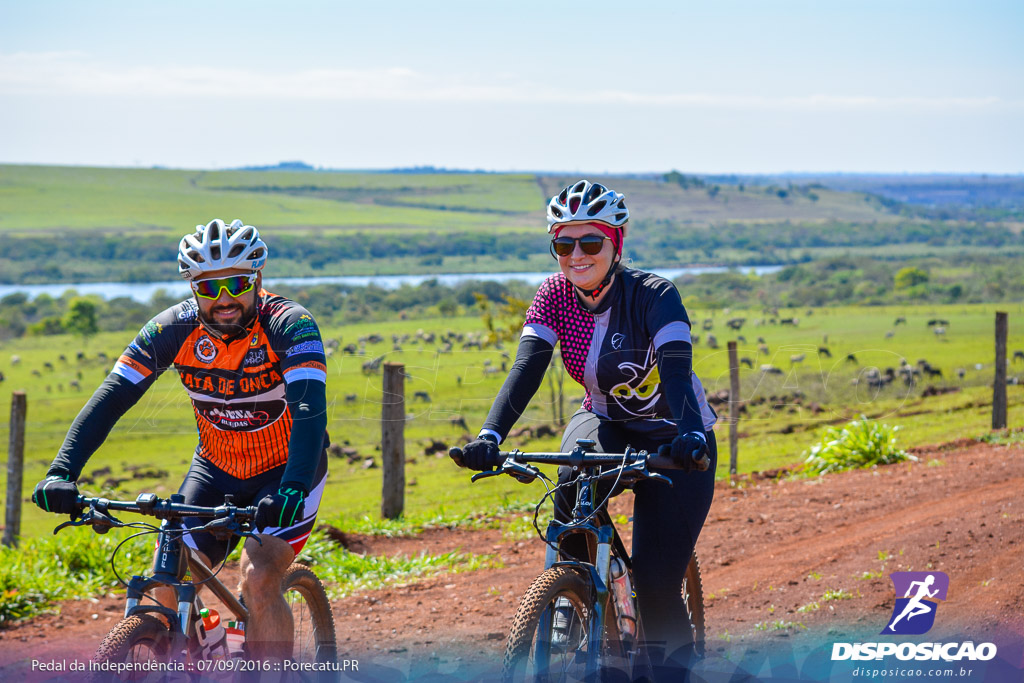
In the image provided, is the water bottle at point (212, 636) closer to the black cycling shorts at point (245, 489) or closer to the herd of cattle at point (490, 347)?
the black cycling shorts at point (245, 489)

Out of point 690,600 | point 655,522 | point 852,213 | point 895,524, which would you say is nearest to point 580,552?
point 655,522

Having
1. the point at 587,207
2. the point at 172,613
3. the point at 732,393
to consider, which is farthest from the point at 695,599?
the point at 732,393

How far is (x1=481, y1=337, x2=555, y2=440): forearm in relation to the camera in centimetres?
423

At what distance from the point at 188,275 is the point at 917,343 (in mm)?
41148

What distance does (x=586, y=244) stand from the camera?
450 cm

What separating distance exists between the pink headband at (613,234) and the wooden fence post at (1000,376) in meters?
12.7

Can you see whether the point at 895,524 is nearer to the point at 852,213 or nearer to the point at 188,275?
the point at 188,275

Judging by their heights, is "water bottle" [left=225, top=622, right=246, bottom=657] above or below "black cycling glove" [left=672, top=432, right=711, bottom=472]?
below

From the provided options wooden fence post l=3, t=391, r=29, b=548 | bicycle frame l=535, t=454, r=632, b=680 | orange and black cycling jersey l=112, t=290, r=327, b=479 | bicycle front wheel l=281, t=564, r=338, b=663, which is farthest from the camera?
wooden fence post l=3, t=391, r=29, b=548

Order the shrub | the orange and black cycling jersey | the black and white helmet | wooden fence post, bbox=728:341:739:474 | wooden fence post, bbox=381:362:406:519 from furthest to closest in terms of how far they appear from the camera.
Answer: wooden fence post, bbox=728:341:739:474
the shrub
wooden fence post, bbox=381:362:406:519
the orange and black cycling jersey
the black and white helmet

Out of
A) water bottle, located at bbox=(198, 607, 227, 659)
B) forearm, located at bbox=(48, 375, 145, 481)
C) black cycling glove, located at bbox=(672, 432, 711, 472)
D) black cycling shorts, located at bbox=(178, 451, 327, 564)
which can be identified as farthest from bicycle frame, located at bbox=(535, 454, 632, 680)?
forearm, located at bbox=(48, 375, 145, 481)

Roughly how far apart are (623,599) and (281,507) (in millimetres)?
1496

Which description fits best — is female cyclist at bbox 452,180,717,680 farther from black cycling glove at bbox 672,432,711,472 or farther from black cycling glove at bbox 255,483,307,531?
black cycling glove at bbox 255,483,307,531

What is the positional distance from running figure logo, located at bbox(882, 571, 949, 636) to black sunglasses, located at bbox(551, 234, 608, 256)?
3339mm
